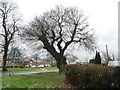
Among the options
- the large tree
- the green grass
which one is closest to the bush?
the green grass

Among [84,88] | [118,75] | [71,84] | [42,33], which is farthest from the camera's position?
[42,33]

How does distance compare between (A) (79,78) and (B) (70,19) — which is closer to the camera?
(A) (79,78)

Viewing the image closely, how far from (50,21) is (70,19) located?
10.6ft

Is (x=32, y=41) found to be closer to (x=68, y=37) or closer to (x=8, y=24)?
(x=68, y=37)

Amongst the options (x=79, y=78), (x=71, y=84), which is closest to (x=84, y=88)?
(x=79, y=78)

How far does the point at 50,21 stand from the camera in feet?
115

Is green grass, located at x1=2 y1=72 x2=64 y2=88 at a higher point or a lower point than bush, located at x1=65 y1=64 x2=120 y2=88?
lower

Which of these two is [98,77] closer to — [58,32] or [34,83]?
[34,83]

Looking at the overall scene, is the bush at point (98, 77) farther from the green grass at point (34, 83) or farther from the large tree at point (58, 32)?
the large tree at point (58, 32)

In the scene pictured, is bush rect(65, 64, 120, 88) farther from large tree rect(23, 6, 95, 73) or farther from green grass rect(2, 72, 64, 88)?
large tree rect(23, 6, 95, 73)

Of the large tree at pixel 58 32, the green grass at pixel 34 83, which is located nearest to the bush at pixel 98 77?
the green grass at pixel 34 83

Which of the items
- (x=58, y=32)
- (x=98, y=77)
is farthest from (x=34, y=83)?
(x=58, y=32)

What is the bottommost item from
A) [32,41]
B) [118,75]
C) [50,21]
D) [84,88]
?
[84,88]

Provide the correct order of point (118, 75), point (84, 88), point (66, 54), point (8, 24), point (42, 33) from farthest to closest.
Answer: point (8, 24)
point (66, 54)
point (42, 33)
point (84, 88)
point (118, 75)
